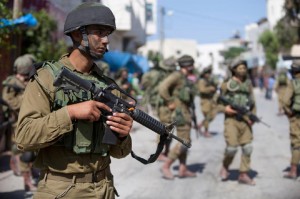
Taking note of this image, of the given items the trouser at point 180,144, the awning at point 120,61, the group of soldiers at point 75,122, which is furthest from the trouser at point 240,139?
the awning at point 120,61

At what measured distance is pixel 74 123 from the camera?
2920 millimetres

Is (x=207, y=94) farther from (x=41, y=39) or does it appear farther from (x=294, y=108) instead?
(x=294, y=108)

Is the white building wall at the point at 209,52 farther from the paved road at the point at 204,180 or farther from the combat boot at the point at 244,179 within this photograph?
the combat boot at the point at 244,179

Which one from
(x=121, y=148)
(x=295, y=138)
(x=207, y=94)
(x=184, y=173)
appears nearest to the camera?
(x=121, y=148)

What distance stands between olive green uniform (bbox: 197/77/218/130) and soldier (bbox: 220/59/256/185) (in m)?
5.54

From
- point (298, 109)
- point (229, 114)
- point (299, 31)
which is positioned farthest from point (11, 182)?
point (299, 31)

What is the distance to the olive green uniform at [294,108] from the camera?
7.99 metres

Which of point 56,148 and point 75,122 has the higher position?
point 75,122

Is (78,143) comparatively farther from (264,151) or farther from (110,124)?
(264,151)

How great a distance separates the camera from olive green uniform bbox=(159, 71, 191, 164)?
8.06 meters

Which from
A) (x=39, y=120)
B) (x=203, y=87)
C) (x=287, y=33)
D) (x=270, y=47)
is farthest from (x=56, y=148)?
(x=270, y=47)

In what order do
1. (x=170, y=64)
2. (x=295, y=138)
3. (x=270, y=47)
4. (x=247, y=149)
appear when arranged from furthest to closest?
(x=270, y=47), (x=170, y=64), (x=295, y=138), (x=247, y=149)

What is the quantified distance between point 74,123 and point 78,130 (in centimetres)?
5

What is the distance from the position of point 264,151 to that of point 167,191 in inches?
170
